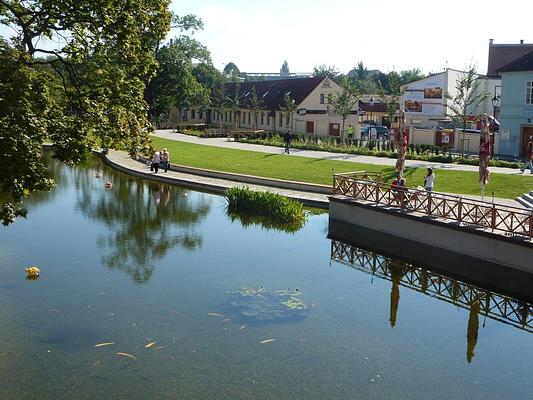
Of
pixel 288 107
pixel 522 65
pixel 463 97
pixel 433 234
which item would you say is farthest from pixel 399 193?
pixel 288 107

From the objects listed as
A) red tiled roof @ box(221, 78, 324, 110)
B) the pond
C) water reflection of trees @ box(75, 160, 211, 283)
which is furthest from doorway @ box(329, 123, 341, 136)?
the pond

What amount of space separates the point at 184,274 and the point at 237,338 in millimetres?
5366

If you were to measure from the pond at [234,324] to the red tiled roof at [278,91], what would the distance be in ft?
167

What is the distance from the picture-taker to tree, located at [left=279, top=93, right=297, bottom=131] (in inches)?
2707

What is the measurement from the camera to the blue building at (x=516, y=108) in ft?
148

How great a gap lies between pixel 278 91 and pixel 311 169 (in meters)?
41.2

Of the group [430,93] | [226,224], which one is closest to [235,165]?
[226,224]

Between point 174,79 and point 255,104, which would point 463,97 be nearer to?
point 255,104

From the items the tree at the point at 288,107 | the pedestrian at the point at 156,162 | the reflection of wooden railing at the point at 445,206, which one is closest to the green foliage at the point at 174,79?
the tree at the point at 288,107

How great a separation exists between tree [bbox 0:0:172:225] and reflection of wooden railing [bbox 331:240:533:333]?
30.3 feet

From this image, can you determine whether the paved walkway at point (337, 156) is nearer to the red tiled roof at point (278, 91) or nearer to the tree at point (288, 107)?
the tree at point (288, 107)

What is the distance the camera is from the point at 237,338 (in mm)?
14086

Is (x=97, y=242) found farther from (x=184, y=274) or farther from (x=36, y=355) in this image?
(x=36, y=355)

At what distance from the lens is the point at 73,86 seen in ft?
53.1
